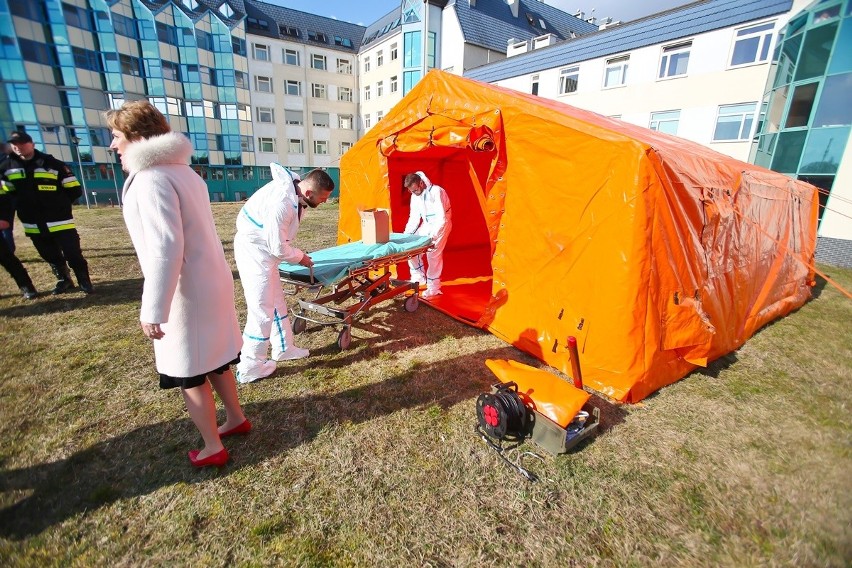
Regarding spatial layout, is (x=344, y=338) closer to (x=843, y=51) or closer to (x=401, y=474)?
(x=401, y=474)

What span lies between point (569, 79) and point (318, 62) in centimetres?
2042

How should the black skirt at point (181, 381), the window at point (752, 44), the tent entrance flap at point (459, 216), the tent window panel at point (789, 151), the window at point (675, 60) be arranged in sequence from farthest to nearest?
1. the window at point (675, 60)
2. the window at point (752, 44)
3. the tent window panel at point (789, 151)
4. the tent entrance flap at point (459, 216)
5. the black skirt at point (181, 381)

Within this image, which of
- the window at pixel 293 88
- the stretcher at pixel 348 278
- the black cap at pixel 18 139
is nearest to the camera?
the stretcher at pixel 348 278

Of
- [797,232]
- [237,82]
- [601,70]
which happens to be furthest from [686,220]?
[237,82]

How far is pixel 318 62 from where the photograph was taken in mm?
29406

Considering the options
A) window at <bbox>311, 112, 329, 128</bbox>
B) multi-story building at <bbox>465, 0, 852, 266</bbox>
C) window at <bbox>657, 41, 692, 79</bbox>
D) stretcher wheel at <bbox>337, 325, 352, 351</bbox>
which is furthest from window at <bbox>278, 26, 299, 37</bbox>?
stretcher wheel at <bbox>337, 325, 352, 351</bbox>

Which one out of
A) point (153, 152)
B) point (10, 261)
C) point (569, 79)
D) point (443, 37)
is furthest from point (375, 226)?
point (443, 37)

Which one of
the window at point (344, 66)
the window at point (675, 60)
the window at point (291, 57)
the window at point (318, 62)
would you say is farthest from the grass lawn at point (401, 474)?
the window at point (344, 66)

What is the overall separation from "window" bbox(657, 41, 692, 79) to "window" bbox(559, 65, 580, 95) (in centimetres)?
360

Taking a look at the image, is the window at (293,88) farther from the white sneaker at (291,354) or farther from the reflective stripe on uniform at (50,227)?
the white sneaker at (291,354)

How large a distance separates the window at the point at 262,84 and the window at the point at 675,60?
83.8 ft

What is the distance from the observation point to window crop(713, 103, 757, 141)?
43.2 feet

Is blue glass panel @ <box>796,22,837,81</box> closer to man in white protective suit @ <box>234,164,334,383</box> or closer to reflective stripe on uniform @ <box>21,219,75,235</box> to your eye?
man in white protective suit @ <box>234,164,334,383</box>

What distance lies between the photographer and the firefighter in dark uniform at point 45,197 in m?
4.98
